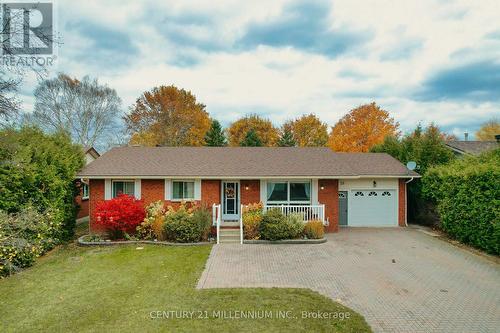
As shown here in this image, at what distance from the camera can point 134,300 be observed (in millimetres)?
6926

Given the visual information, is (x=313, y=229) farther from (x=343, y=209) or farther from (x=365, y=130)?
(x=365, y=130)

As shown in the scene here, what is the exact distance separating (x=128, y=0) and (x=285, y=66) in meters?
10.1

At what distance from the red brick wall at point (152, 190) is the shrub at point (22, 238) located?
14.1 ft

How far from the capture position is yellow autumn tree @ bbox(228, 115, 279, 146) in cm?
3997

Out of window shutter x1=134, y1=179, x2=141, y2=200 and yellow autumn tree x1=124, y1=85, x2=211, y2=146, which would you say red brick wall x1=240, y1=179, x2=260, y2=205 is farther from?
yellow autumn tree x1=124, y1=85, x2=211, y2=146

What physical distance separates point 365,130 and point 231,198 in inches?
930

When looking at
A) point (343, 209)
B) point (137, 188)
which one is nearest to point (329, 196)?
point (343, 209)

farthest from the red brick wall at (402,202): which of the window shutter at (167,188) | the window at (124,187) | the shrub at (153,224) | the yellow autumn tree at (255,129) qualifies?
the yellow autumn tree at (255,129)

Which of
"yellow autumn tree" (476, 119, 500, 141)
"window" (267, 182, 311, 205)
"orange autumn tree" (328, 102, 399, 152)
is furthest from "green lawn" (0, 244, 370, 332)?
"yellow autumn tree" (476, 119, 500, 141)

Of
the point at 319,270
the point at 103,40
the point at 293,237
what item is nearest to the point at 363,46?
the point at 293,237

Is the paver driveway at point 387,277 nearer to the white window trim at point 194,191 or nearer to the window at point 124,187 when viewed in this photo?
the white window trim at point 194,191

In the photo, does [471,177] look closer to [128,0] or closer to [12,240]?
[128,0]

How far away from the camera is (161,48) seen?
1584 centimetres

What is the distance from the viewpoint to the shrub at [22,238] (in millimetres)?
8659
